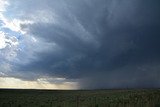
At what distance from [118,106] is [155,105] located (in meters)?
3.88

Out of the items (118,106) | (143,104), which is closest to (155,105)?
(143,104)

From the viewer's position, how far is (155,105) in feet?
83.7

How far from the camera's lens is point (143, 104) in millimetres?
24938

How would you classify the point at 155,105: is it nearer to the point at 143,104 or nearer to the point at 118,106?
the point at 143,104

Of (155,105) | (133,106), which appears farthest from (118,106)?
(155,105)

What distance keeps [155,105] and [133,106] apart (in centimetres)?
281

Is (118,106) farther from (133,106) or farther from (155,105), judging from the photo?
(155,105)

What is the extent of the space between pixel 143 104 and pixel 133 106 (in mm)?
1470

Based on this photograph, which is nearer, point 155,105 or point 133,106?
point 133,106

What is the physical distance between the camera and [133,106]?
23953 mm
